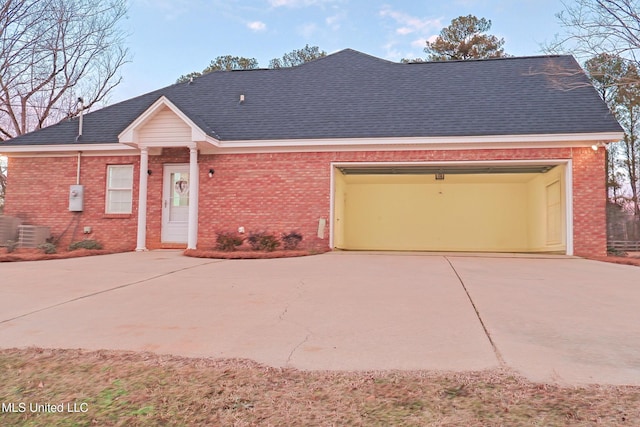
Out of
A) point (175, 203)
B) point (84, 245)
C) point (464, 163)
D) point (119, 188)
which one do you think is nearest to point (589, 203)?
point (464, 163)

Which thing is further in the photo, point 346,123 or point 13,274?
point 346,123

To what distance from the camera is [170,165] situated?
13.8m

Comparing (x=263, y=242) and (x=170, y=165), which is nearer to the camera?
(x=263, y=242)

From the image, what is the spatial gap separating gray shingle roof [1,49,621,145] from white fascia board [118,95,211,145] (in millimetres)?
288

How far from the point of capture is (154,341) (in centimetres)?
411

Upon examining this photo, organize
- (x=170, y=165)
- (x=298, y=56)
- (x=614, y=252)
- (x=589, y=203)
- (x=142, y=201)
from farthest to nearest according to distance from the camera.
A: (x=298, y=56) < (x=170, y=165) < (x=142, y=201) < (x=614, y=252) < (x=589, y=203)

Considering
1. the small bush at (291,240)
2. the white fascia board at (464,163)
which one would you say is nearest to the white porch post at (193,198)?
the small bush at (291,240)

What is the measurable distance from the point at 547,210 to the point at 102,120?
1585 cm

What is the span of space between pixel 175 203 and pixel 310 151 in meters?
4.62

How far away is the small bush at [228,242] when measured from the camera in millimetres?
12547

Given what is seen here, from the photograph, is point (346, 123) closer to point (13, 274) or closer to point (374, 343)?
point (13, 274)

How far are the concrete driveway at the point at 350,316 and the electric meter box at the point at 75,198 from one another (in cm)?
588

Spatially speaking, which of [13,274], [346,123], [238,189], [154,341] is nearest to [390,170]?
[346,123]

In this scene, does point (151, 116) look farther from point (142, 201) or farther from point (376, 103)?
point (376, 103)
